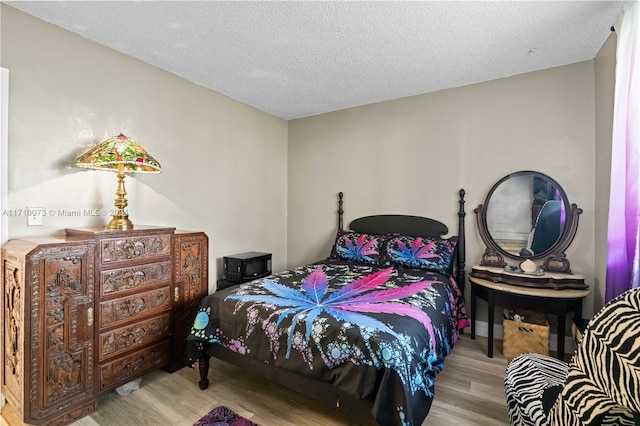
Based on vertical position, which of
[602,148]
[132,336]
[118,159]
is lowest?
[132,336]

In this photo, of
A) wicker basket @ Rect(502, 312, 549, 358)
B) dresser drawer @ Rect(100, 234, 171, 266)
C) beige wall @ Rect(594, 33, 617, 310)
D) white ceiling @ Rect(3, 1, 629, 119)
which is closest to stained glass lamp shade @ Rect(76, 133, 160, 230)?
dresser drawer @ Rect(100, 234, 171, 266)

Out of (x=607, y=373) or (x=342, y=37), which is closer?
(x=607, y=373)

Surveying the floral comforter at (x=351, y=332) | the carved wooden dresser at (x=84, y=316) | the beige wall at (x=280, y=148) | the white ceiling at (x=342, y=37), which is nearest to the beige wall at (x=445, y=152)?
the beige wall at (x=280, y=148)

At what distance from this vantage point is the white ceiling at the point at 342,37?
6.62 ft

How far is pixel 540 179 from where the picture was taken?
2932 mm

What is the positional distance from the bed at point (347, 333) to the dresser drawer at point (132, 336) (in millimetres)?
335

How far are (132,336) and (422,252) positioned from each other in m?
2.60

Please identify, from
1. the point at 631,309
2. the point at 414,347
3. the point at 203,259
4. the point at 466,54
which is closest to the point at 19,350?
the point at 203,259

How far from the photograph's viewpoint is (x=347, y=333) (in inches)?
65.4

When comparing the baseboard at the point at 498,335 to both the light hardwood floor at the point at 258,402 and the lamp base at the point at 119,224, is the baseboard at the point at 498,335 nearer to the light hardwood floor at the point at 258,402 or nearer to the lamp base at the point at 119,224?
the light hardwood floor at the point at 258,402

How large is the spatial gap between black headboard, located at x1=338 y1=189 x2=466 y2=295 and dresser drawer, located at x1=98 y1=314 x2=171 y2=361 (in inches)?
93.3

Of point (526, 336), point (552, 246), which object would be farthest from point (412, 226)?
point (526, 336)

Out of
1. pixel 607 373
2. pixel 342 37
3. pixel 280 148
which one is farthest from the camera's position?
pixel 280 148

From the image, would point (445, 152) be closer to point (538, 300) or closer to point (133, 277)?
point (538, 300)
